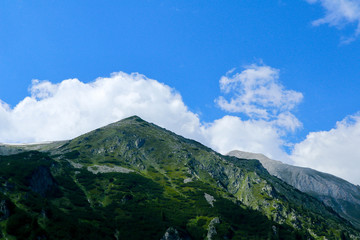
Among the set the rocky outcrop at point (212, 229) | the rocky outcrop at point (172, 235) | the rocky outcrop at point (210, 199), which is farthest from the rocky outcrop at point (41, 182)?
the rocky outcrop at point (210, 199)

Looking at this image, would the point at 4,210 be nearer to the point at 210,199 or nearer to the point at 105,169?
the point at 210,199

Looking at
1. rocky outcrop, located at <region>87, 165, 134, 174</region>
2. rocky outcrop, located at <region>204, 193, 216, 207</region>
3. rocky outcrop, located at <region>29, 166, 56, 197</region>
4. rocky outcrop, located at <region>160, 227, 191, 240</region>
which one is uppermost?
rocky outcrop, located at <region>87, 165, 134, 174</region>

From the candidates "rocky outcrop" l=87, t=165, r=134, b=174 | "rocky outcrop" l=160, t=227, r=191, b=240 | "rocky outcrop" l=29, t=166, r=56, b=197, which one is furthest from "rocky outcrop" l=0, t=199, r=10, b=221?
"rocky outcrop" l=87, t=165, r=134, b=174

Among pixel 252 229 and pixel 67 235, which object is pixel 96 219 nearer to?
pixel 67 235

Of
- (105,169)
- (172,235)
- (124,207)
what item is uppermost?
(105,169)

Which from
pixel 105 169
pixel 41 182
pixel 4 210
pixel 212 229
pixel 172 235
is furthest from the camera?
pixel 105 169

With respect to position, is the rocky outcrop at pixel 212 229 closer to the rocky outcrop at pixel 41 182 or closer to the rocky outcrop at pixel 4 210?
the rocky outcrop at pixel 41 182

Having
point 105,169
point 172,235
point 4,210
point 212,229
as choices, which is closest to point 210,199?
point 212,229

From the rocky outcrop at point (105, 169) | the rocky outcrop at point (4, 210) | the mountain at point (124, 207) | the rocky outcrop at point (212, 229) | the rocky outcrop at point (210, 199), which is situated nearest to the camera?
the rocky outcrop at point (4, 210)

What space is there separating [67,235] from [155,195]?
8838cm

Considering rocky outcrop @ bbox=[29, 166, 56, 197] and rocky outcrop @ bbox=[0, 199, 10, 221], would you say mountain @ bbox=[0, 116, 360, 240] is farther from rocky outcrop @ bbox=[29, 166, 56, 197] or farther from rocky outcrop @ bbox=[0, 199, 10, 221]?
rocky outcrop @ bbox=[0, 199, 10, 221]

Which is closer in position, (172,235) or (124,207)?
(172,235)

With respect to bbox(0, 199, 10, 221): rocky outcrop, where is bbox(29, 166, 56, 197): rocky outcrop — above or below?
above

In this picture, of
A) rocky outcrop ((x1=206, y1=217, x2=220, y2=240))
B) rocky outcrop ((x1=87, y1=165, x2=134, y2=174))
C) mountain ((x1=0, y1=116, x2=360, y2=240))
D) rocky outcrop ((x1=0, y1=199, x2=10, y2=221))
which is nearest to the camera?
rocky outcrop ((x1=0, y1=199, x2=10, y2=221))
